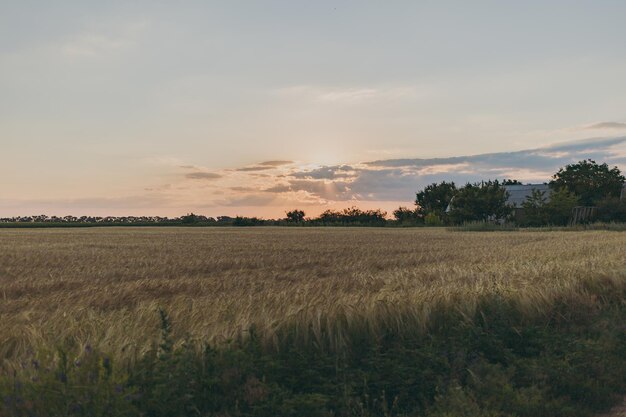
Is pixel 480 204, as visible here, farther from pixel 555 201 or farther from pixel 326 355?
pixel 326 355

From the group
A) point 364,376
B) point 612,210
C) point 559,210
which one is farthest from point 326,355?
Answer: point 612,210

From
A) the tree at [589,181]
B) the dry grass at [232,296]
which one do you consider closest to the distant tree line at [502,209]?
the tree at [589,181]

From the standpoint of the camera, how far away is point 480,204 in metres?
73.9

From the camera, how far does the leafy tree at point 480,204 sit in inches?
2906

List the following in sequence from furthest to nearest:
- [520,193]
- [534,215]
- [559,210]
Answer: [520,193]
[534,215]
[559,210]

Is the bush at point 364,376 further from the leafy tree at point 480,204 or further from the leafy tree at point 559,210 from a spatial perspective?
the leafy tree at point 480,204

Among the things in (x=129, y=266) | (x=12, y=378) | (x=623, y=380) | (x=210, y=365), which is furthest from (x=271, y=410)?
(x=129, y=266)

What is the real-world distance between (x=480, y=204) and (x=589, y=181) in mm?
18068

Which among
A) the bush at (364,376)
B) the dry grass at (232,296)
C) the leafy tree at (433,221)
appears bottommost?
the bush at (364,376)

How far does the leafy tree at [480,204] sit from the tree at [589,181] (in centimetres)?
855

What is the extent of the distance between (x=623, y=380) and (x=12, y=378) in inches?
277

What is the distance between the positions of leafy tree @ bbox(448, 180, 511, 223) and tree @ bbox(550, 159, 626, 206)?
8.55 m

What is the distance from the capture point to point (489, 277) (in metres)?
11.4

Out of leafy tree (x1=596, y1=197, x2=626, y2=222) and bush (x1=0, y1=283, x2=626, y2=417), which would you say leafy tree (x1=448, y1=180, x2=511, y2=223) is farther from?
bush (x1=0, y1=283, x2=626, y2=417)
